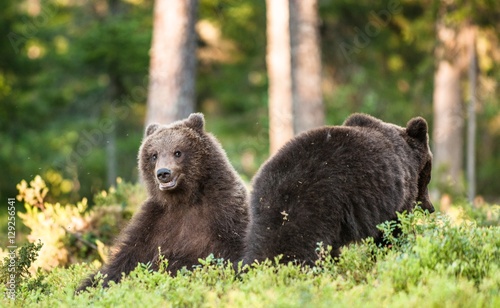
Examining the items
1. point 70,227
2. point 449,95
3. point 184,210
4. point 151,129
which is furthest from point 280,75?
point 184,210

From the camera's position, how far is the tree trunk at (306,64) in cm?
1592

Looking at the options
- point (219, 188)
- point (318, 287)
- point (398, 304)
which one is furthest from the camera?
point (219, 188)

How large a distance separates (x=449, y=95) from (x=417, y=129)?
1430 centimetres

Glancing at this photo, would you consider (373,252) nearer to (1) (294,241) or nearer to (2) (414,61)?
(1) (294,241)

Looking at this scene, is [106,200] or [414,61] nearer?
[106,200]

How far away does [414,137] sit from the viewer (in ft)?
26.4

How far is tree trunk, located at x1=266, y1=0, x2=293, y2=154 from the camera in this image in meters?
17.9

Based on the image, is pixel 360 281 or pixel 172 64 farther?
pixel 172 64

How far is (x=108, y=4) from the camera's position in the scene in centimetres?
2830

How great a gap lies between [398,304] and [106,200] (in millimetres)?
6705

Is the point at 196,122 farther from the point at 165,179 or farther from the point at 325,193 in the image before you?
the point at 325,193

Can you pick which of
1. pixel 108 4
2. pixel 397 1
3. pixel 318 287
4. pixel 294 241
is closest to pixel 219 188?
pixel 294 241

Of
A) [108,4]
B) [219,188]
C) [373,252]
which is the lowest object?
[373,252]

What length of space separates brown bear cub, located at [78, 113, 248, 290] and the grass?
0.88 meters
